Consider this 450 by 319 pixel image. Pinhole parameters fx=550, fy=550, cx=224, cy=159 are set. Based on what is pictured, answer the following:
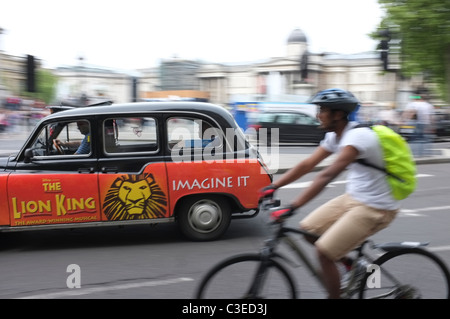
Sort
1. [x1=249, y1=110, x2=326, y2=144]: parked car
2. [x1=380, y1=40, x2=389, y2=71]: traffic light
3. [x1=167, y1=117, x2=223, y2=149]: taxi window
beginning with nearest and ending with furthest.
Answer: [x1=167, y1=117, x2=223, y2=149]: taxi window < [x1=380, y1=40, x2=389, y2=71]: traffic light < [x1=249, y1=110, x2=326, y2=144]: parked car

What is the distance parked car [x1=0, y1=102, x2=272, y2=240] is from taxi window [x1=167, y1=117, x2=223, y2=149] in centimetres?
1

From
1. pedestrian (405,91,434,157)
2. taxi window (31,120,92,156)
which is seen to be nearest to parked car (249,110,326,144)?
pedestrian (405,91,434,157)

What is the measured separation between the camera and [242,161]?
20.7ft

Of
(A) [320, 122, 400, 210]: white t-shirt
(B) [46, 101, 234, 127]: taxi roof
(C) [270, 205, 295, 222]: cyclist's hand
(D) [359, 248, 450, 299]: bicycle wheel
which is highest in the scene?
(B) [46, 101, 234, 127]: taxi roof

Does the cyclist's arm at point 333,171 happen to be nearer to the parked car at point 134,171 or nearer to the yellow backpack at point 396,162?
the yellow backpack at point 396,162

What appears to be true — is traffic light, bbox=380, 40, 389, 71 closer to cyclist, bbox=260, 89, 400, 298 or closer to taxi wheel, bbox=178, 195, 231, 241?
taxi wheel, bbox=178, 195, 231, 241

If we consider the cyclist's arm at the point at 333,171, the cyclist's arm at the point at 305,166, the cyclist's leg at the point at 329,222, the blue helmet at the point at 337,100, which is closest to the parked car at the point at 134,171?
the cyclist's arm at the point at 305,166

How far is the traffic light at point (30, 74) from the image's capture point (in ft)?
60.7

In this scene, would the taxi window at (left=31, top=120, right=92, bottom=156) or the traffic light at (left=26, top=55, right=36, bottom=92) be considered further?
the traffic light at (left=26, top=55, right=36, bottom=92)

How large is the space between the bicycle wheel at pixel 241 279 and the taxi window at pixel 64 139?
3.33 m

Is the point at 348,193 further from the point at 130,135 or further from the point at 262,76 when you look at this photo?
the point at 262,76

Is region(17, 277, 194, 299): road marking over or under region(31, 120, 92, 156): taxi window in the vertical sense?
under

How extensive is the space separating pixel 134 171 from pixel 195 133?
83 centimetres

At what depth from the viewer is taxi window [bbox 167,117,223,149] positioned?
6.31 metres
